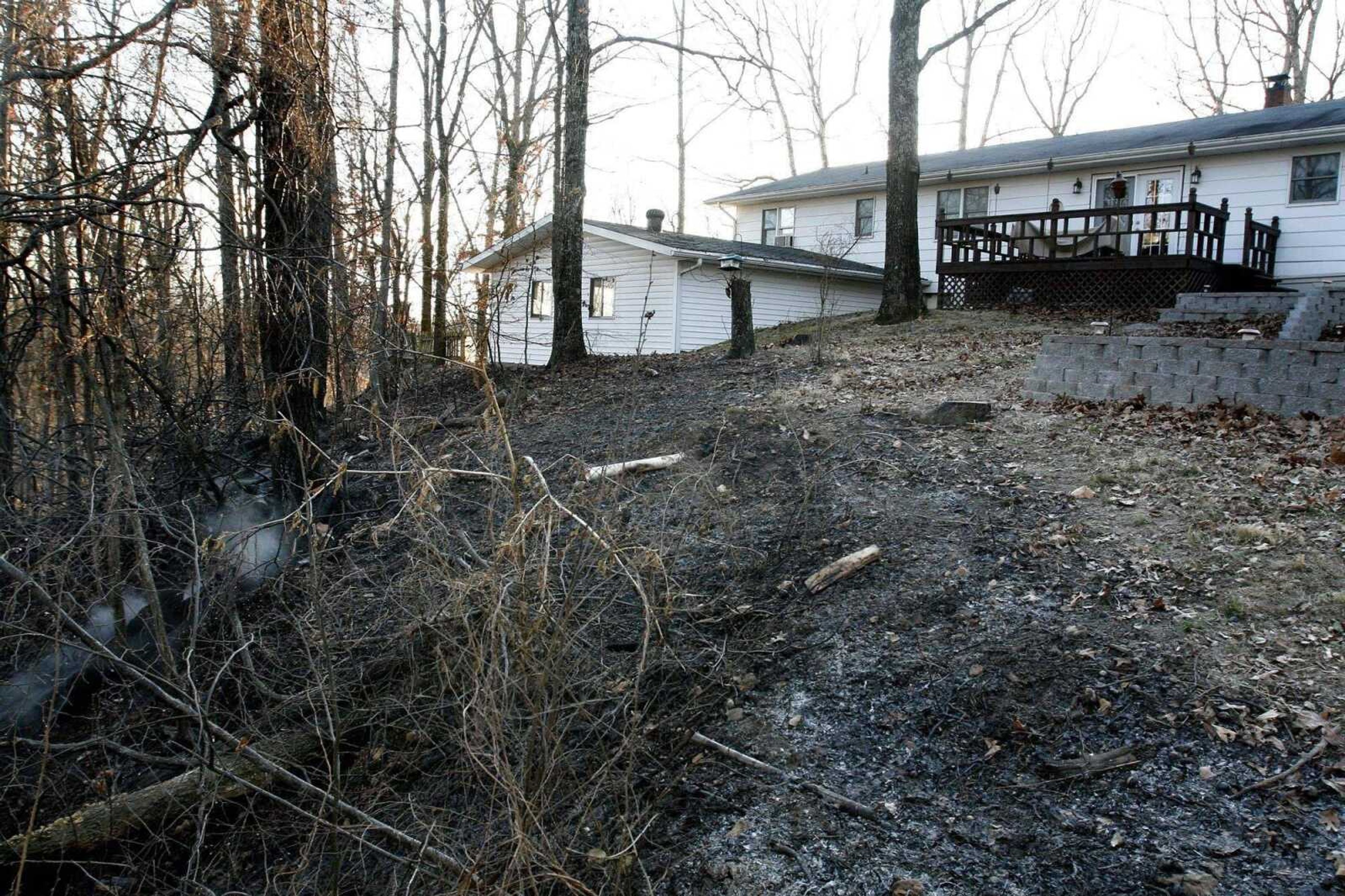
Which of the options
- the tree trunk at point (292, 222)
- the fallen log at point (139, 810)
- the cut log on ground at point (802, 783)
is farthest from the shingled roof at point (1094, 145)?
the fallen log at point (139, 810)

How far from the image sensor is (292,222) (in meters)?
6.07

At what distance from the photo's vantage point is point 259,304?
6.16 m

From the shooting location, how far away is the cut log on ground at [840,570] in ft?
15.8

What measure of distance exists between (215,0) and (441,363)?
22.7ft

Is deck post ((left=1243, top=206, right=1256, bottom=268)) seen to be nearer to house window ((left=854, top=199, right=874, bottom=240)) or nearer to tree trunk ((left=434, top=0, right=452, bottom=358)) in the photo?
house window ((left=854, top=199, right=874, bottom=240))

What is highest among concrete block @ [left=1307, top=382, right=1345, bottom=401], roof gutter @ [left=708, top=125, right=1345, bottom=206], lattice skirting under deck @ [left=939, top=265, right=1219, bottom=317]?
roof gutter @ [left=708, top=125, right=1345, bottom=206]

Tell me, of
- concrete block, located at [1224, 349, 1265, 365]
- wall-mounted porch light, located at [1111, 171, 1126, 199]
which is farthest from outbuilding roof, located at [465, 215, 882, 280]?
concrete block, located at [1224, 349, 1265, 365]

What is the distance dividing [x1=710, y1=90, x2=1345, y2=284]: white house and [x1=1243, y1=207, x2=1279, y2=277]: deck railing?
0.47ft

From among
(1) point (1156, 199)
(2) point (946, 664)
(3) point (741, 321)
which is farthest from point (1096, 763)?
(1) point (1156, 199)

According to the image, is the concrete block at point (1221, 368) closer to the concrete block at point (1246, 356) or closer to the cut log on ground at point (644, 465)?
the concrete block at point (1246, 356)

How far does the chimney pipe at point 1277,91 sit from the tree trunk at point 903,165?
357 inches

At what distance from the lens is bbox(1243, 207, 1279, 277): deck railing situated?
13.8m

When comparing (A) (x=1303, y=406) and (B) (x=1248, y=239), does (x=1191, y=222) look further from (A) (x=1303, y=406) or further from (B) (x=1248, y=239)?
(A) (x=1303, y=406)

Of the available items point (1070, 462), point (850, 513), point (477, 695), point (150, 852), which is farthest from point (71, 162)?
point (1070, 462)
